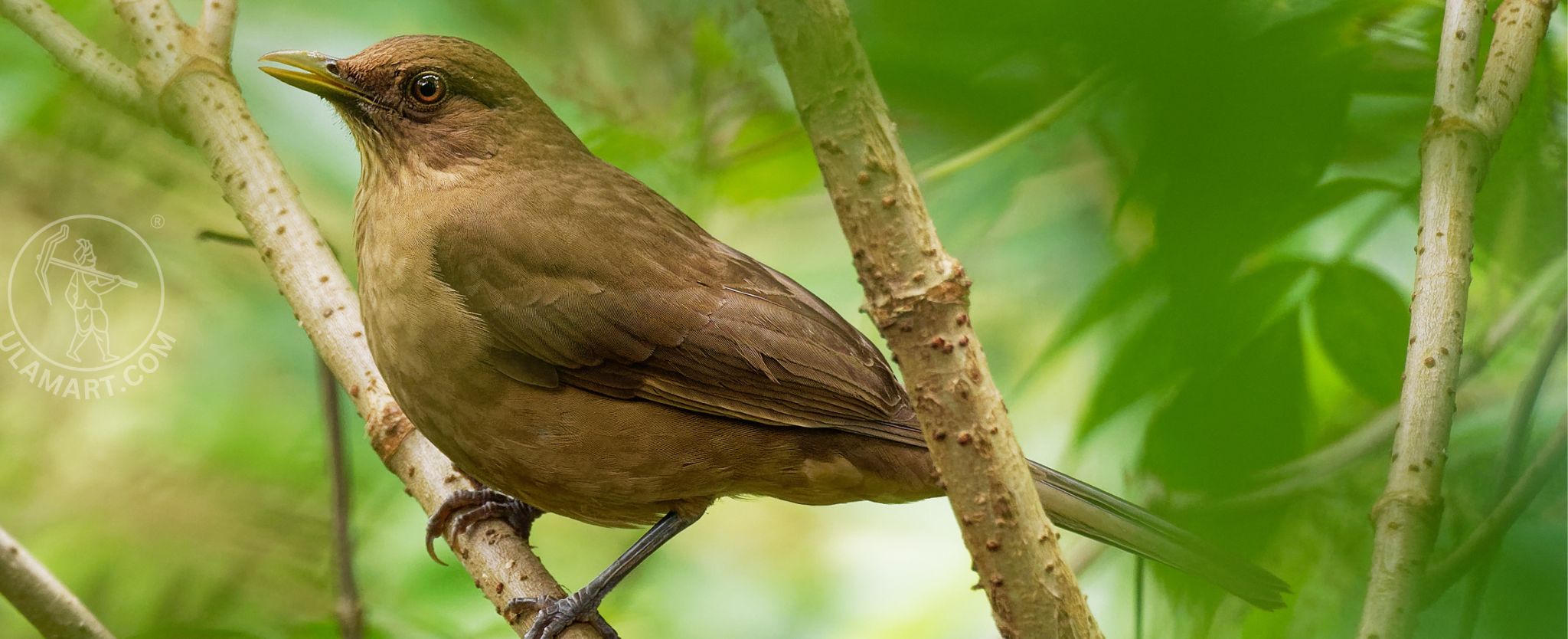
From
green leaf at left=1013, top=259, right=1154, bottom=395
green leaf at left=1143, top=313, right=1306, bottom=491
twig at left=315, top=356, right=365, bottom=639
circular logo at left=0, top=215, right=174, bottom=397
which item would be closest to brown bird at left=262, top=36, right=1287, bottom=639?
green leaf at left=1013, top=259, right=1154, bottom=395

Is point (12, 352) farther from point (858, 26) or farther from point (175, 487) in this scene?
point (858, 26)

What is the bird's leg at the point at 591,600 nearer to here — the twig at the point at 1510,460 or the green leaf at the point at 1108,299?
the green leaf at the point at 1108,299

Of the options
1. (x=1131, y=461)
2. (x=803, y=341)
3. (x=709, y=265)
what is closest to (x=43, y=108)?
(x=709, y=265)

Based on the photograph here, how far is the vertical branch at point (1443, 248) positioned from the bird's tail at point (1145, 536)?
0.74ft

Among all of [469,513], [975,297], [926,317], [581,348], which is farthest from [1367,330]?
[469,513]

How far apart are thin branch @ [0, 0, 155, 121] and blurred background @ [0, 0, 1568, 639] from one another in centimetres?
Answer: 15

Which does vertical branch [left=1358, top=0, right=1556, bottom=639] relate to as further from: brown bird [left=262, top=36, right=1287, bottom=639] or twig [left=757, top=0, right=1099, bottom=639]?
brown bird [left=262, top=36, right=1287, bottom=639]

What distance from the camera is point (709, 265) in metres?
2.19

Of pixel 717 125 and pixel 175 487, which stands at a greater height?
pixel 717 125

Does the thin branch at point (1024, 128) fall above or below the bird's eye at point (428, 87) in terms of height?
below

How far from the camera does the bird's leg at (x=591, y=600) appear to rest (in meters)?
2.03

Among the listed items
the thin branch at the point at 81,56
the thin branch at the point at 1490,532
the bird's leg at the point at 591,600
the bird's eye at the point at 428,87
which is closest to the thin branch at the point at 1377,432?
the thin branch at the point at 1490,532

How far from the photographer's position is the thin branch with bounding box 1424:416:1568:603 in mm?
1254

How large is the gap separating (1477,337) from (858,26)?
1370 mm
